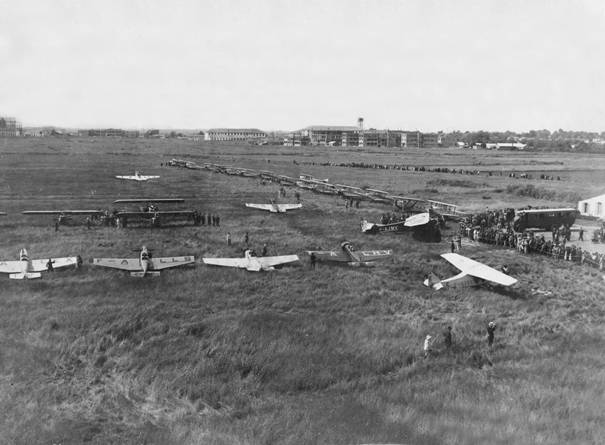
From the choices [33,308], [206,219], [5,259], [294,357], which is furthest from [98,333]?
[206,219]

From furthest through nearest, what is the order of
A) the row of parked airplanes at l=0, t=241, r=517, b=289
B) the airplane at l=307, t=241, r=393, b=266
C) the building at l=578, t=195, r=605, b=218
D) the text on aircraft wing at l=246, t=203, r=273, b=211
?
1. the text on aircraft wing at l=246, t=203, r=273, b=211
2. the building at l=578, t=195, r=605, b=218
3. the airplane at l=307, t=241, r=393, b=266
4. the row of parked airplanes at l=0, t=241, r=517, b=289

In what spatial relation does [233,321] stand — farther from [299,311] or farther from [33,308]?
[33,308]

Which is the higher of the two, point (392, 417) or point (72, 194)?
point (72, 194)

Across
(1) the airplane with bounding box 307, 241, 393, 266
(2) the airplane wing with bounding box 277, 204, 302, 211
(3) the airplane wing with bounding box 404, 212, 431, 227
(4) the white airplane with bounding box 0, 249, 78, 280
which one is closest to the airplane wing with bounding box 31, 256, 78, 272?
(4) the white airplane with bounding box 0, 249, 78, 280

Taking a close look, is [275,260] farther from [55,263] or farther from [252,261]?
[55,263]

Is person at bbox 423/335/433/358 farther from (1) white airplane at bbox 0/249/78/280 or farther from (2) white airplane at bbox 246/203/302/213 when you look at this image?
(2) white airplane at bbox 246/203/302/213

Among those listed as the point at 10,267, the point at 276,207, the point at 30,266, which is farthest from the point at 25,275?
the point at 276,207
